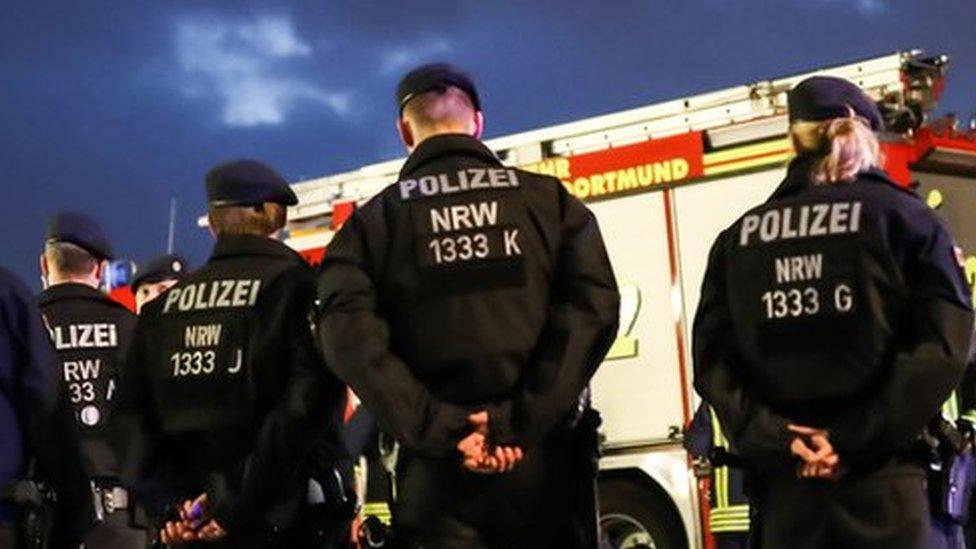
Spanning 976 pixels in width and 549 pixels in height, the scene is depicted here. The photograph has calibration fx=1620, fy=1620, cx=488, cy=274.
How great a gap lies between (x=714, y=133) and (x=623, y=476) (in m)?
1.80

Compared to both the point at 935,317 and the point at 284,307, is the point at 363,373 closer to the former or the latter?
the point at 284,307

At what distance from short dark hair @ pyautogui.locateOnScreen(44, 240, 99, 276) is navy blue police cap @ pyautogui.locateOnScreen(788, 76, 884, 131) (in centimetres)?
274

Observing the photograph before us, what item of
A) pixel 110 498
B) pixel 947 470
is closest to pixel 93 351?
pixel 110 498

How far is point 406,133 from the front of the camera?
4.07 m

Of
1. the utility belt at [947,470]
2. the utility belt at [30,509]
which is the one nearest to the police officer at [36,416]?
the utility belt at [30,509]

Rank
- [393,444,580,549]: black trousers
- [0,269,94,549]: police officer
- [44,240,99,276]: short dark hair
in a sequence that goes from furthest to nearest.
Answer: [44,240,99,276]: short dark hair → [0,269,94,549]: police officer → [393,444,580,549]: black trousers

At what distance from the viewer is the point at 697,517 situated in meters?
7.87

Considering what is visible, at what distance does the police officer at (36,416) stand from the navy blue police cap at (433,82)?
116cm

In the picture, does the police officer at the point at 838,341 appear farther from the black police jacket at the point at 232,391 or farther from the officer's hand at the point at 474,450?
the black police jacket at the point at 232,391

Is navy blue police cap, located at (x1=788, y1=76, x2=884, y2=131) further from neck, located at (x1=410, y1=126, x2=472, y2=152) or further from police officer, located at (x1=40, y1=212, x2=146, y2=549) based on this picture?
police officer, located at (x1=40, y1=212, x2=146, y2=549)

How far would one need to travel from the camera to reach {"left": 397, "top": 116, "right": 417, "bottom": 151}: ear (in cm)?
402

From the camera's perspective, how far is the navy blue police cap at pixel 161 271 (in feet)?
22.8

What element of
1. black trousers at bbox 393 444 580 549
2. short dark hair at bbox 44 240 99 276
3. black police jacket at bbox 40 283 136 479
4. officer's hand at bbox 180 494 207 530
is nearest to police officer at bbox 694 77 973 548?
black trousers at bbox 393 444 580 549

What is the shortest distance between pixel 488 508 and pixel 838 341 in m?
0.88
